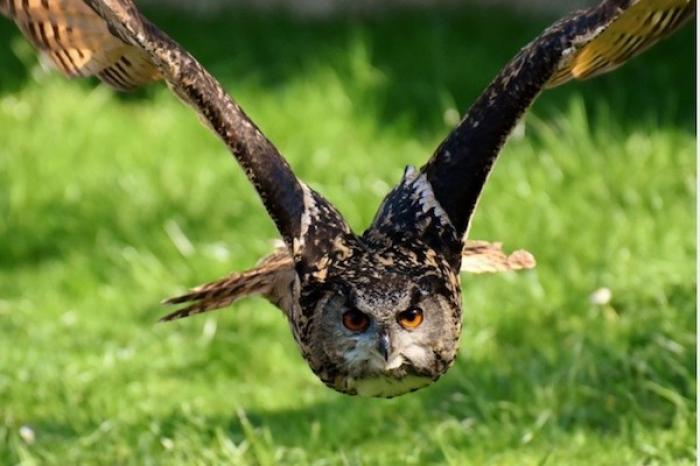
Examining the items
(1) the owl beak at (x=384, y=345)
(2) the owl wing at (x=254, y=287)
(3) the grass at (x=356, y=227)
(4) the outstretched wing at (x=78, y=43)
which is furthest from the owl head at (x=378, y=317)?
(4) the outstretched wing at (x=78, y=43)

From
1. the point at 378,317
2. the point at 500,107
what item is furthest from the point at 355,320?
the point at 500,107

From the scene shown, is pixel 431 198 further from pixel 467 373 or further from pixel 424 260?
pixel 467 373

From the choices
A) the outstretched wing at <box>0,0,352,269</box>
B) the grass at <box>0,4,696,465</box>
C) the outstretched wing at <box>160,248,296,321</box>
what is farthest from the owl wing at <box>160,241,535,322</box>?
the grass at <box>0,4,696,465</box>

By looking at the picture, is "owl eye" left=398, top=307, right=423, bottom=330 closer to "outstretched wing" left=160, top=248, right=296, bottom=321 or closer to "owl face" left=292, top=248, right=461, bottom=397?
"owl face" left=292, top=248, right=461, bottom=397

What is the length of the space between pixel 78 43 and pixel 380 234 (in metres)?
1.18

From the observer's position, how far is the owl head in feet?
15.5

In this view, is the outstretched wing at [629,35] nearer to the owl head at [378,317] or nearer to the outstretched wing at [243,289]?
the owl head at [378,317]

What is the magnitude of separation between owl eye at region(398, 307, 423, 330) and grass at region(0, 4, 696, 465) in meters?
0.86

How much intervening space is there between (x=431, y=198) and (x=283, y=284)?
50cm

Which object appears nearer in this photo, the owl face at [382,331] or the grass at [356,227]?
the owl face at [382,331]

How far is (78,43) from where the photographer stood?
220 inches

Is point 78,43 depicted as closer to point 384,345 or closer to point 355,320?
point 355,320

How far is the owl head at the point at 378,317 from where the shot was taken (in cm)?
473

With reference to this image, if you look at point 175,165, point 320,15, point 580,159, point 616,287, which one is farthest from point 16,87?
point 616,287
